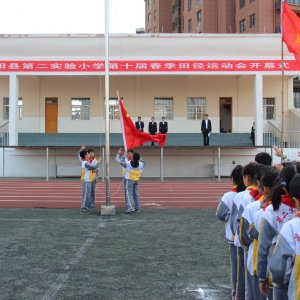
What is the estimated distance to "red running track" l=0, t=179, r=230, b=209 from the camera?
14.9 metres

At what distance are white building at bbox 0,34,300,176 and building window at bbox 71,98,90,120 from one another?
0.21ft

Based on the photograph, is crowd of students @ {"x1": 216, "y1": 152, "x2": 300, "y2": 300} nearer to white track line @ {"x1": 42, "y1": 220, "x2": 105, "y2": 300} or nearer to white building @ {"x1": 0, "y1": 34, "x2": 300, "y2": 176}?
white track line @ {"x1": 42, "y1": 220, "x2": 105, "y2": 300}

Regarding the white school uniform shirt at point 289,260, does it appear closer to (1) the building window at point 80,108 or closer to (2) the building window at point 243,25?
(1) the building window at point 80,108

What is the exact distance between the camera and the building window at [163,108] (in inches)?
1144

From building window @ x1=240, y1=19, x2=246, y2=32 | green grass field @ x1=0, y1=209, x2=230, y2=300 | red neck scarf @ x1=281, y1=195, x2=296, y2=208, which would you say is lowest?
green grass field @ x1=0, y1=209, x2=230, y2=300

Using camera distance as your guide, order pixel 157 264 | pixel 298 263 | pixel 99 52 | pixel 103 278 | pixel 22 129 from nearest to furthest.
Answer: pixel 298 263, pixel 103 278, pixel 157 264, pixel 99 52, pixel 22 129

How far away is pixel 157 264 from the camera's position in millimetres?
7020

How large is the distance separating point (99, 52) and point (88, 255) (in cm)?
1916

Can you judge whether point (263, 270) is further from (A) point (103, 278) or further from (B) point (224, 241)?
(B) point (224, 241)

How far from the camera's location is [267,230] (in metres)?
3.50

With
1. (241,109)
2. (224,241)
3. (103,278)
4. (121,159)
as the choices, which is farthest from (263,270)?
(241,109)

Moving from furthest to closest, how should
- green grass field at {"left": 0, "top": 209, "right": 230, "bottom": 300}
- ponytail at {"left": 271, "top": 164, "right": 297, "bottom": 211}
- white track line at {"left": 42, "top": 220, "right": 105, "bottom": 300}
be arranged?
green grass field at {"left": 0, "top": 209, "right": 230, "bottom": 300}, white track line at {"left": 42, "top": 220, "right": 105, "bottom": 300}, ponytail at {"left": 271, "top": 164, "right": 297, "bottom": 211}

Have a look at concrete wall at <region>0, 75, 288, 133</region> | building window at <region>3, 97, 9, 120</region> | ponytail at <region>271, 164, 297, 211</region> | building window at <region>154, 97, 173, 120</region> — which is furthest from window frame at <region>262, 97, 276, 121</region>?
ponytail at <region>271, 164, 297, 211</region>

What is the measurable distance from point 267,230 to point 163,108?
84.9 ft
